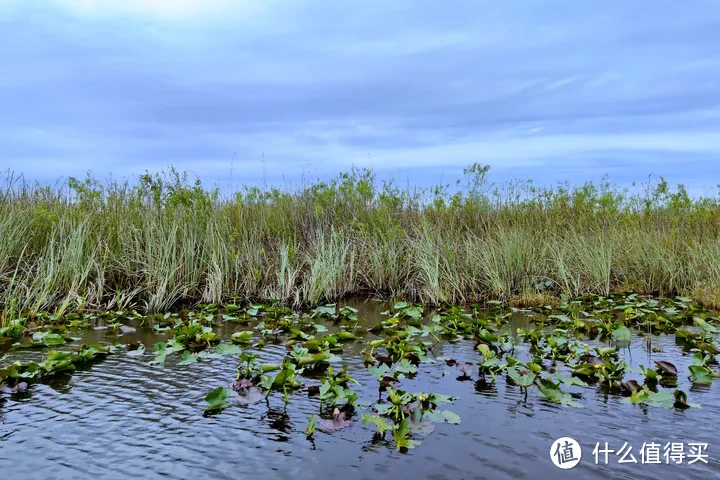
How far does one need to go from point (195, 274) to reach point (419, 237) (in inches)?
156

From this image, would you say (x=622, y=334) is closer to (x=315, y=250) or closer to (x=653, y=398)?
(x=653, y=398)

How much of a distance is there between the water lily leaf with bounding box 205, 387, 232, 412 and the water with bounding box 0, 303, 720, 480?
6 centimetres

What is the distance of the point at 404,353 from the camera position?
416 centimetres

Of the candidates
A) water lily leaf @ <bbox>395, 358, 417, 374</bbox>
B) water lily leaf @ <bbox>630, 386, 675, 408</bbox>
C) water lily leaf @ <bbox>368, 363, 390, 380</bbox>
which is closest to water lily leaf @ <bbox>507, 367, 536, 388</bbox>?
water lily leaf @ <bbox>630, 386, 675, 408</bbox>

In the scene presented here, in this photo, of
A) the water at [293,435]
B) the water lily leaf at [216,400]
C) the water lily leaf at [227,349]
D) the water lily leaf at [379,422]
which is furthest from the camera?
the water lily leaf at [227,349]

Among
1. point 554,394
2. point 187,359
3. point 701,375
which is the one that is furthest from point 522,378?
point 187,359

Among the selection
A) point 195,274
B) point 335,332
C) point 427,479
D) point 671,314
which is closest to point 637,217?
point 671,314

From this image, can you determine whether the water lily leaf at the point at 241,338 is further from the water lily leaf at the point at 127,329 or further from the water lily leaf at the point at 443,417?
the water lily leaf at the point at 443,417

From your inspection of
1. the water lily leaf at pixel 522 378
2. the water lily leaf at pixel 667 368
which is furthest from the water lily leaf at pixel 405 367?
the water lily leaf at pixel 667 368

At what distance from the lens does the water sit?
2.37 m

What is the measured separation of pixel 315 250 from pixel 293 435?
5.61 metres

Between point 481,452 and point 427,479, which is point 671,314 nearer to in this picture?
point 481,452

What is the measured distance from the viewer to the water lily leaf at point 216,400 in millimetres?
3064

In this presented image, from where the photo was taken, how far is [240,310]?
6840mm
